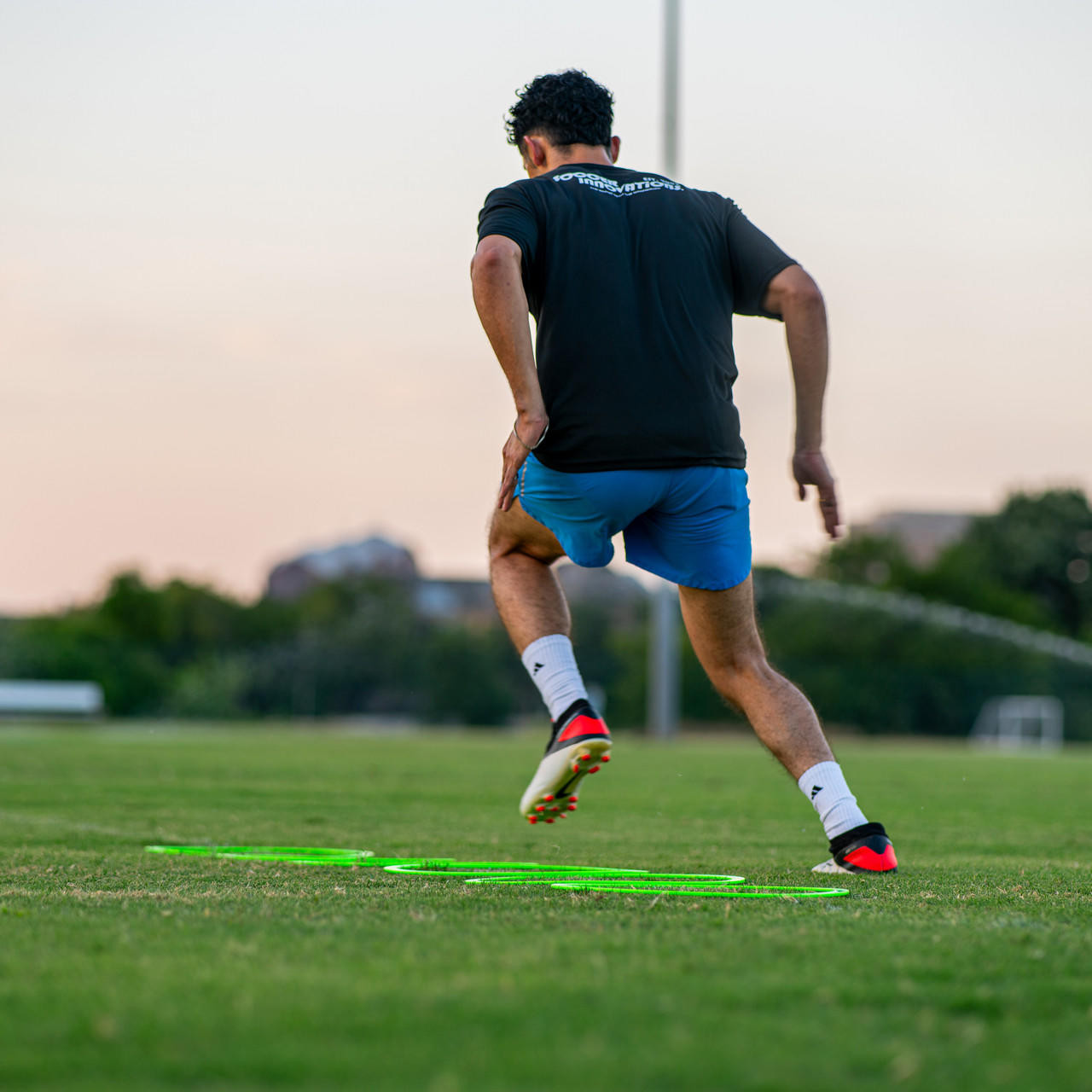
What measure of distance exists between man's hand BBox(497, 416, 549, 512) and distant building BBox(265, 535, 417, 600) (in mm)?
72565

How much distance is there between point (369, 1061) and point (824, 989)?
0.76 meters

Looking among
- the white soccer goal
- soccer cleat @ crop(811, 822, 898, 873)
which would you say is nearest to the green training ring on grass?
soccer cleat @ crop(811, 822, 898, 873)

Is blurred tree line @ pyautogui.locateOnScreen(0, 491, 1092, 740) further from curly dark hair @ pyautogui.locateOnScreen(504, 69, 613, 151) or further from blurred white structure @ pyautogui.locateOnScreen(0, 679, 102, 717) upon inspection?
curly dark hair @ pyautogui.locateOnScreen(504, 69, 613, 151)

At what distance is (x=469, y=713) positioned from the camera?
1388 inches

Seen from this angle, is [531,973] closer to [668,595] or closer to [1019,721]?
[668,595]

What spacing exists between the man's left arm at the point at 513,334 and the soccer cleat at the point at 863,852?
137cm

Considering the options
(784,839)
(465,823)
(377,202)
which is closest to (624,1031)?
(784,839)

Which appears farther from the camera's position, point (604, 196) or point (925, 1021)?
point (604, 196)

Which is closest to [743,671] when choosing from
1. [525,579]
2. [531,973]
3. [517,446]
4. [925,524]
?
[525,579]

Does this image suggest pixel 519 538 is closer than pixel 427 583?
Yes

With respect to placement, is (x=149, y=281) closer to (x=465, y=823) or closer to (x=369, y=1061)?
(x=465, y=823)

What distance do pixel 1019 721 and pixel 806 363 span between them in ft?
108

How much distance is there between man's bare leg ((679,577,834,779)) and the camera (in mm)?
4395

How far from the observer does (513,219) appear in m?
4.14
